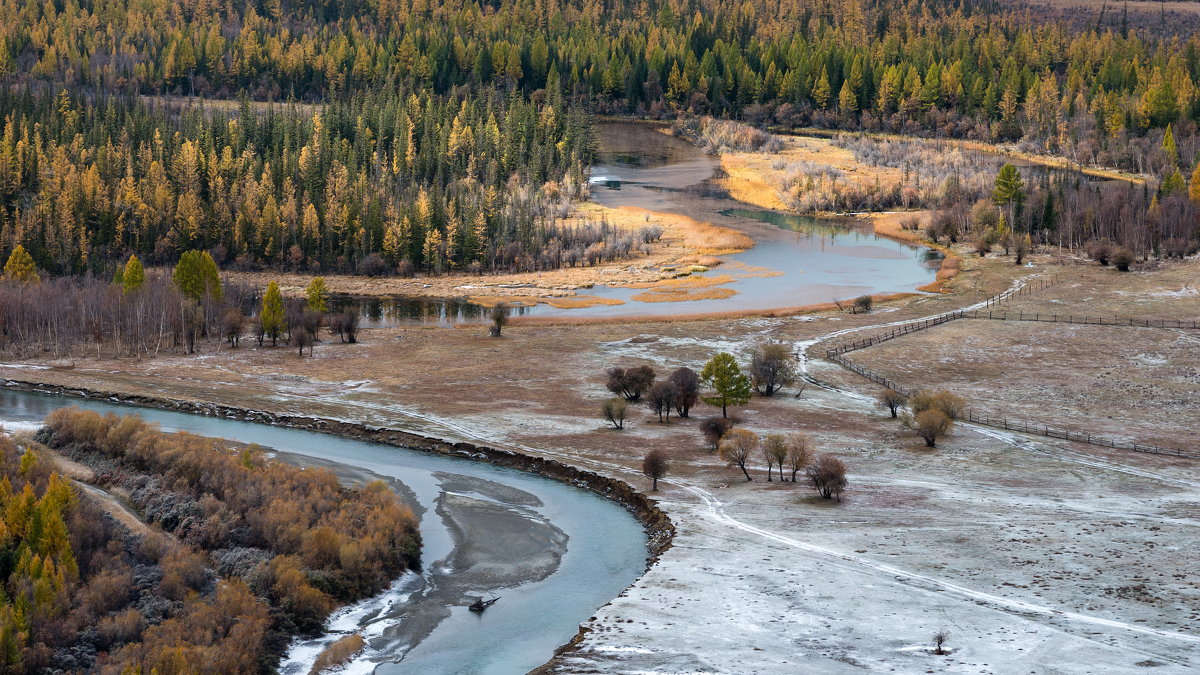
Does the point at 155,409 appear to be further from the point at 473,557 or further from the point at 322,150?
the point at 322,150

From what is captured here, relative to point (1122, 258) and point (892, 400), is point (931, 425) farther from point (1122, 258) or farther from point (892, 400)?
point (1122, 258)

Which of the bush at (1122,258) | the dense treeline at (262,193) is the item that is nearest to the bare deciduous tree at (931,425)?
the bush at (1122,258)

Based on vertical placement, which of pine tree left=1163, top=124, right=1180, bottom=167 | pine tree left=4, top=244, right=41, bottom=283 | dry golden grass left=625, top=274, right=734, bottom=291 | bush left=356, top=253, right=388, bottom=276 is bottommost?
dry golden grass left=625, top=274, right=734, bottom=291

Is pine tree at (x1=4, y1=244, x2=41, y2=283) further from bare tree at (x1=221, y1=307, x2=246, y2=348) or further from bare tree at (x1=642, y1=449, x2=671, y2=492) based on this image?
bare tree at (x1=642, y1=449, x2=671, y2=492)

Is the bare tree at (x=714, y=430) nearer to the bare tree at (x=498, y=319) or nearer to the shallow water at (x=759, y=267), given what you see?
the bare tree at (x=498, y=319)

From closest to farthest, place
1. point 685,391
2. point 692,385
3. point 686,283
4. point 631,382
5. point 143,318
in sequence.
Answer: point 685,391
point 692,385
point 631,382
point 143,318
point 686,283

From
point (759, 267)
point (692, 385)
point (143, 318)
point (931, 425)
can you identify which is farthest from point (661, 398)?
point (759, 267)

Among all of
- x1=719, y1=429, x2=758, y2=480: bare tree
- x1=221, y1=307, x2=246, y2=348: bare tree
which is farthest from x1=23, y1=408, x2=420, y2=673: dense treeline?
x1=221, y1=307, x2=246, y2=348: bare tree
